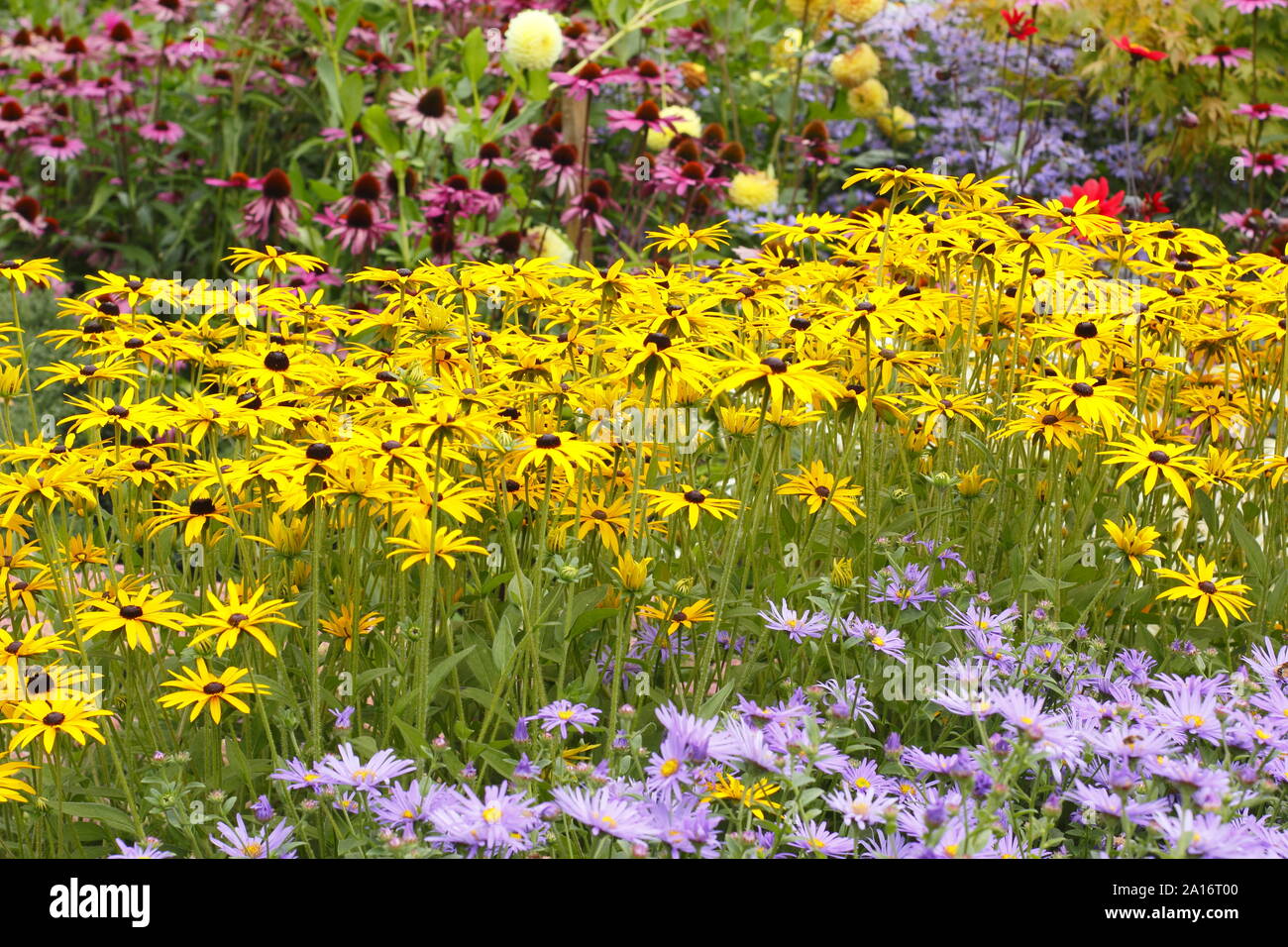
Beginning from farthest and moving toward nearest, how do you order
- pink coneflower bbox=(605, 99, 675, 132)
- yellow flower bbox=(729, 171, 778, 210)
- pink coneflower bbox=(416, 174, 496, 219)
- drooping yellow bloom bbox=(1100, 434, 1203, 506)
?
yellow flower bbox=(729, 171, 778, 210) < pink coneflower bbox=(605, 99, 675, 132) < pink coneflower bbox=(416, 174, 496, 219) < drooping yellow bloom bbox=(1100, 434, 1203, 506)

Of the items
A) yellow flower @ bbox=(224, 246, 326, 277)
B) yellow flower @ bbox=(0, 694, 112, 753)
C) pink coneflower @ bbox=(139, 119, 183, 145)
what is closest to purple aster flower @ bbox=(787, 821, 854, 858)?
yellow flower @ bbox=(0, 694, 112, 753)

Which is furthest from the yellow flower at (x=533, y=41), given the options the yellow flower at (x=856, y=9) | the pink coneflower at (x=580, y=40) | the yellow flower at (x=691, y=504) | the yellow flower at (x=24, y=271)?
the yellow flower at (x=691, y=504)

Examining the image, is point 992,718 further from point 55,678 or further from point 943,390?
point 55,678

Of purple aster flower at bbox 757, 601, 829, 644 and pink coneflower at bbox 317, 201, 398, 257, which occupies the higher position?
pink coneflower at bbox 317, 201, 398, 257

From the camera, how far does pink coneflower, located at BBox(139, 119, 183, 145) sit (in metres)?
5.14

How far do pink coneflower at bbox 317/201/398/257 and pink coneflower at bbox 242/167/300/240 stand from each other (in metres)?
0.12

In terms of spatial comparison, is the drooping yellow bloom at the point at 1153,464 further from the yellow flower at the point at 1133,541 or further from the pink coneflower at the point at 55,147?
the pink coneflower at the point at 55,147

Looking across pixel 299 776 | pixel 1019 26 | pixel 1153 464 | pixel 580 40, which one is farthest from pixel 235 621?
pixel 1019 26

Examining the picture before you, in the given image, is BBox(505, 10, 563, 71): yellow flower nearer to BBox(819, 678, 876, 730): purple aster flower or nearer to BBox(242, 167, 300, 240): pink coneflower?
BBox(242, 167, 300, 240): pink coneflower

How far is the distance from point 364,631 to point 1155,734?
122 cm

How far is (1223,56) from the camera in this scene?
208 inches

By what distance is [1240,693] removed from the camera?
5.53 ft

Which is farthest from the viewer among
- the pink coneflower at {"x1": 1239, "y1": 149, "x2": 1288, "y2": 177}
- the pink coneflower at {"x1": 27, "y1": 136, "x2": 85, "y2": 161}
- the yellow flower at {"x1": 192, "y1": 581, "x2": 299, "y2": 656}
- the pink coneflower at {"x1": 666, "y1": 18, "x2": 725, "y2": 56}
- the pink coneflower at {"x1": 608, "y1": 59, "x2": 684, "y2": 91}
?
the pink coneflower at {"x1": 666, "y1": 18, "x2": 725, "y2": 56}

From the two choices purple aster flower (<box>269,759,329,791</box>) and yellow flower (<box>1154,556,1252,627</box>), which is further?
yellow flower (<box>1154,556,1252,627</box>)
